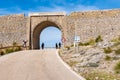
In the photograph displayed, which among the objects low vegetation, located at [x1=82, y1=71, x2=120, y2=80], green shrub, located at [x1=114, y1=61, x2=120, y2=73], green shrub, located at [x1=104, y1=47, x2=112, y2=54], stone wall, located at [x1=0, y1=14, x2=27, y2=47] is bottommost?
low vegetation, located at [x1=82, y1=71, x2=120, y2=80]

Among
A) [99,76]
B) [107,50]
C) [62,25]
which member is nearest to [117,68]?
[99,76]

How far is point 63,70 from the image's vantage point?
18.9m

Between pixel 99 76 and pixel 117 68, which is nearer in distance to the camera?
pixel 99 76

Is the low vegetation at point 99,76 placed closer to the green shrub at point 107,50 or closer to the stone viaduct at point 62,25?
the green shrub at point 107,50

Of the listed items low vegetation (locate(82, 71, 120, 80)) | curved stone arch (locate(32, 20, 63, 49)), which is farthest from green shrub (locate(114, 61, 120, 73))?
curved stone arch (locate(32, 20, 63, 49))

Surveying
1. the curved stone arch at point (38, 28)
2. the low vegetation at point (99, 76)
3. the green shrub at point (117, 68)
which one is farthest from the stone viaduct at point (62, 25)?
the low vegetation at point (99, 76)

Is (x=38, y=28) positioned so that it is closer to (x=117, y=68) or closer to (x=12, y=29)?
(x=12, y=29)

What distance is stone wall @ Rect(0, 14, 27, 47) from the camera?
148 feet

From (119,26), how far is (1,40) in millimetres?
16866

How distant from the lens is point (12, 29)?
45531 millimetres

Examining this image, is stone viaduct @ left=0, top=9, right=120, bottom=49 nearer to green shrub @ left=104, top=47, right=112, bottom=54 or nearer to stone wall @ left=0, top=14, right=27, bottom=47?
stone wall @ left=0, top=14, right=27, bottom=47

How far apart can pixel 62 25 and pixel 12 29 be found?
Result: 7.26m

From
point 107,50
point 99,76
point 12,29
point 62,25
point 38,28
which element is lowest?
point 99,76

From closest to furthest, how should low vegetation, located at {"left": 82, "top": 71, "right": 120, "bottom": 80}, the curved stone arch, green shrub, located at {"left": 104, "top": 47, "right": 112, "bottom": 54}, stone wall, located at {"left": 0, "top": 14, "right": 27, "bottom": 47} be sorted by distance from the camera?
1. low vegetation, located at {"left": 82, "top": 71, "right": 120, "bottom": 80}
2. green shrub, located at {"left": 104, "top": 47, "right": 112, "bottom": 54}
3. stone wall, located at {"left": 0, "top": 14, "right": 27, "bottom": 47}
4. the curved stone arch
